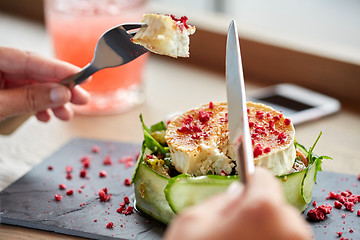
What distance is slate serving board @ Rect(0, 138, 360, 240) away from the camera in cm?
115

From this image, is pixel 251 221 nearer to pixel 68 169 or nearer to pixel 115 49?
pixel 115 49

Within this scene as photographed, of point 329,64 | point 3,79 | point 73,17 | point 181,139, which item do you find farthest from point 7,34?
point 181,139

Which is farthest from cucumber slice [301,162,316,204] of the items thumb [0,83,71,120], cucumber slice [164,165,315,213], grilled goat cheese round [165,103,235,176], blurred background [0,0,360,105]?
blurred background [0,0,360,105]

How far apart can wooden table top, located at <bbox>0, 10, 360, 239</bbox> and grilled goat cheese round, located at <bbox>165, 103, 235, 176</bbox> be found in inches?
15.2

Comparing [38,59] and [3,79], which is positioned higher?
[38,59]

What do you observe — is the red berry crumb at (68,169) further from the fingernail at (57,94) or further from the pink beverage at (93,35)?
the pink beverage at (93,35)

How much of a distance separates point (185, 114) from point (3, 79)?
2.05 feet

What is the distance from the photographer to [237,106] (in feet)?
3.34

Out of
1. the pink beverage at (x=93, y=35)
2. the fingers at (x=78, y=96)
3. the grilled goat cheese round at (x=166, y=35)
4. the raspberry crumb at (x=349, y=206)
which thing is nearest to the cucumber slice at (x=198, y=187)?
the raspberry crumb at (x=349, y=206)

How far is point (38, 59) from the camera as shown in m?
1.50

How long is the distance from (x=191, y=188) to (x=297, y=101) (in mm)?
935

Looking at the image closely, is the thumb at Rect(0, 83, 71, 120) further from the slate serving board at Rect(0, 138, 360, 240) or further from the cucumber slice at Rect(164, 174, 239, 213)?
the cucumber slice at Rect(164, 174, 239, 213)

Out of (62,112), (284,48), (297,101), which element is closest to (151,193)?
(62,112)

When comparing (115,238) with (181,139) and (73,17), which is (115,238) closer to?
(181,139)
